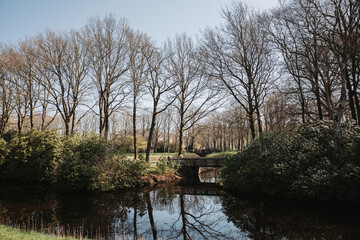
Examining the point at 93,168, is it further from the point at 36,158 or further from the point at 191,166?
the point at 191,166

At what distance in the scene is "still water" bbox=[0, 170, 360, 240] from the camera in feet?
27.8

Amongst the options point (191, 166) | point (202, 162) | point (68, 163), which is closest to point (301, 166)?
point (202, 162)

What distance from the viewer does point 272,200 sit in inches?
510

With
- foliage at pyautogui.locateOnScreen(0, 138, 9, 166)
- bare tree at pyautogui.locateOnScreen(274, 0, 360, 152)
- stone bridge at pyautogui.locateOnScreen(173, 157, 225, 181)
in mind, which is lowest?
stone bridge at pyautogui.locateOnScreen(173, 157, 225, 181)

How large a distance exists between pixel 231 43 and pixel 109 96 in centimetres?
1221

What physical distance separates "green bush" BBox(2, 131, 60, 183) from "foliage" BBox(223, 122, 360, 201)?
13.2 m

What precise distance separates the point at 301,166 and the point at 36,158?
18.6m

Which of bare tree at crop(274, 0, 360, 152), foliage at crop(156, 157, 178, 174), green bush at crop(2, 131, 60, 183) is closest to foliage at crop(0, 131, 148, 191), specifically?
green bush at crop(2, 131, 60, 183)

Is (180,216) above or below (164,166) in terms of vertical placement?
below

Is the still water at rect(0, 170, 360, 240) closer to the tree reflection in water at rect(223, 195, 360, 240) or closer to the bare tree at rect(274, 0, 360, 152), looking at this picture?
the tree reflection in water at rect(223, 195, 360, 240)

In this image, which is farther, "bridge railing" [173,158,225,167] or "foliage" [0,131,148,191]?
"bridge railing" [173,158,225,167]

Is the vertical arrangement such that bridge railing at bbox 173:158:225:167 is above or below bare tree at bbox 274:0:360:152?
below

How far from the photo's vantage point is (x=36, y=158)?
17.8 meters

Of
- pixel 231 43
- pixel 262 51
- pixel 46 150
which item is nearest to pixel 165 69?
pixel 231 43
